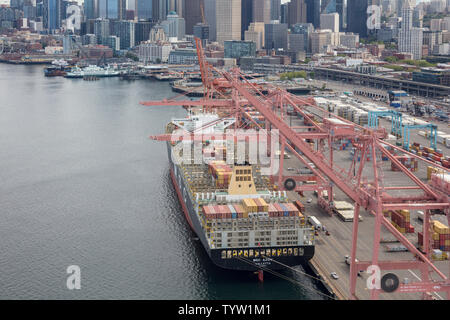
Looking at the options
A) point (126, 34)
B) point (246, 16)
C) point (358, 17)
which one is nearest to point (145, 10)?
point (126, 34)

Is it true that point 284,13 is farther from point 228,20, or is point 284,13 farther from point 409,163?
point 409,163

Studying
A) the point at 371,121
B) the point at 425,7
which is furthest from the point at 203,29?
the point at 371,121

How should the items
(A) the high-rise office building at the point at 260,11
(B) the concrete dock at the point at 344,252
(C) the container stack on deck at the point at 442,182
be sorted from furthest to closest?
1. (A) the high-rise office building at the point at 260,11
2. (B) the concrete dock at the point at 344,252
3. (C) the container stack on deck at the point at 442,182

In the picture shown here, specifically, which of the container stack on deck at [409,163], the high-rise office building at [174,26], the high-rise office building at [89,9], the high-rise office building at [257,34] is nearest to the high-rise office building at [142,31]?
the high-rise office building at [174,26]

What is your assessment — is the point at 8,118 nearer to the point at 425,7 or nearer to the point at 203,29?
the point at 203,29
